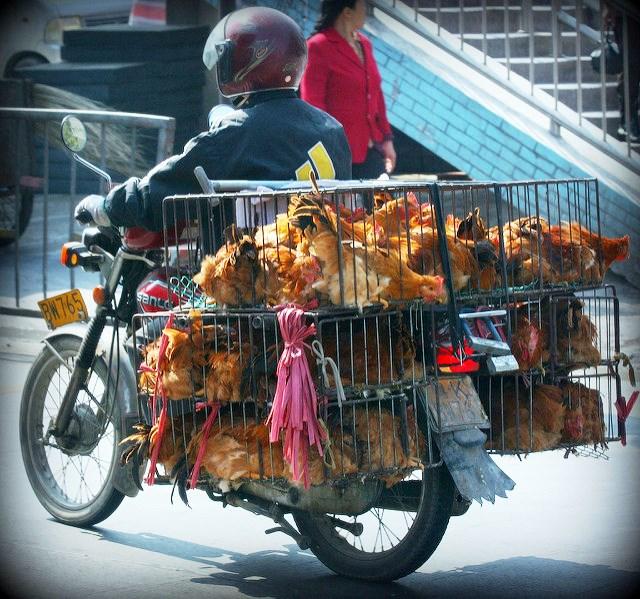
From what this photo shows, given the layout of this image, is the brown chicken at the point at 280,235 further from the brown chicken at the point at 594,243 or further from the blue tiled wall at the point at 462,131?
the blue tiled wall at the point at 462,131

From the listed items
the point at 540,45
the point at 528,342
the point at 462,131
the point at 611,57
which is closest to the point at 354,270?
the point at 528,342

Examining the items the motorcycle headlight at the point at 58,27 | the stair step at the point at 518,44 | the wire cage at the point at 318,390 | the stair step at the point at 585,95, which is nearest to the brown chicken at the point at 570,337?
the wire cage at the point at 318,390

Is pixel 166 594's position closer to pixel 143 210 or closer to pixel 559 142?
pixel 143 210

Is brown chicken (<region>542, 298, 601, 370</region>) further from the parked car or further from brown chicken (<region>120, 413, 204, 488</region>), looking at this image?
the parked car

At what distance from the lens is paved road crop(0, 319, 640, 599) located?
200 inches

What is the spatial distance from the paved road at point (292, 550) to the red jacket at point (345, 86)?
373 cm

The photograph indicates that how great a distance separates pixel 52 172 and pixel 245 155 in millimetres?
9635

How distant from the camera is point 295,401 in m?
4.41

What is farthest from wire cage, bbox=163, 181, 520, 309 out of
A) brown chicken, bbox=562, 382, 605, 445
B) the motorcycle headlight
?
the motorcycle headlight

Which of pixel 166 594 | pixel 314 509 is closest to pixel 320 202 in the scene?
pixel 314 509

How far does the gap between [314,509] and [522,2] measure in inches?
344

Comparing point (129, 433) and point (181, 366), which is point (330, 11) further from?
point (181, 366)

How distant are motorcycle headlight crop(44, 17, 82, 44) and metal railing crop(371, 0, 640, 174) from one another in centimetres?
495

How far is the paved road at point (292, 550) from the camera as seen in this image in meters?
5.07
